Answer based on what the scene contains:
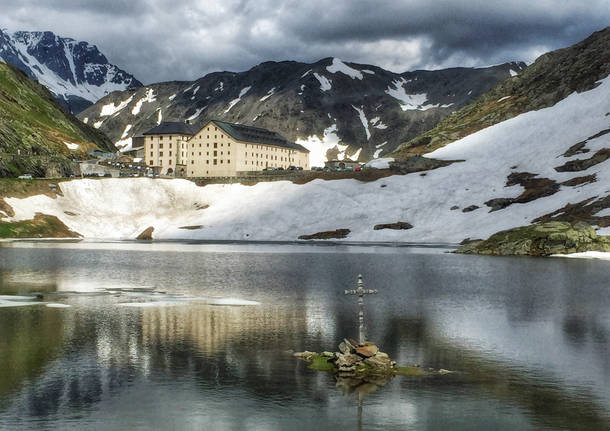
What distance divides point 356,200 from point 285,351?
132869mm

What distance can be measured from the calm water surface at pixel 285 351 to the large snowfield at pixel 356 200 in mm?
79578

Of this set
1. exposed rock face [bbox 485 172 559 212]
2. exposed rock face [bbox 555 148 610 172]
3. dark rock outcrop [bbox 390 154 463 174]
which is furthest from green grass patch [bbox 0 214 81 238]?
exposed rock face [bbox 555 148 610 172]

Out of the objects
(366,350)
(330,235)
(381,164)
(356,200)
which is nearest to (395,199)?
(356,200)

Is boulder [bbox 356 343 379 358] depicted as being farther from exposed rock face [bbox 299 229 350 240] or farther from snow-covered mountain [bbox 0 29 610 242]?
exposed rock face [bbox 299 229 350 240]

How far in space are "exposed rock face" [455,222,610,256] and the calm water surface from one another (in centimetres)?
3954

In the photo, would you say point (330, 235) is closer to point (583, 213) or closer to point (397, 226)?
point (397, 226)

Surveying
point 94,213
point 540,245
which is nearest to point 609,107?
point 540,245

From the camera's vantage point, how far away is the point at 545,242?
10662 cm

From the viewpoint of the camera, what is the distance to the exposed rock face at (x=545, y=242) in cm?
10456

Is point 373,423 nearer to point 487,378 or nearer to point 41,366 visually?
point 487,378

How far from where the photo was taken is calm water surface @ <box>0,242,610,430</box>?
22719mm

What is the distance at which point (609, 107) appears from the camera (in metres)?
183

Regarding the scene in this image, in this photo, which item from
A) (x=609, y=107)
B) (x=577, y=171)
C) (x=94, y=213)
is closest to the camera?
(x=577, y=171)

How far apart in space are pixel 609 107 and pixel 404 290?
15158 cm
